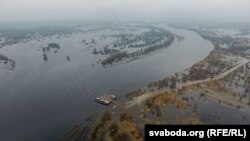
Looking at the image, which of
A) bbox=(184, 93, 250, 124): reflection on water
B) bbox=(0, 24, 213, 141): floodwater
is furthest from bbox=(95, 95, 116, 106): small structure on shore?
bbox=(184, 93, 250, 124): reflection on water

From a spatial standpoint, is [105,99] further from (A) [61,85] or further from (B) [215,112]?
(B) [215,112]

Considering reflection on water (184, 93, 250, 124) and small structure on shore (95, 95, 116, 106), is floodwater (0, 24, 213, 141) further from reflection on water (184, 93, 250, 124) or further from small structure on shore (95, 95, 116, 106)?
reflection on water (184, 93, 250, 124)

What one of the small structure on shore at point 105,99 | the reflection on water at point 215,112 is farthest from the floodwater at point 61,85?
the reflection on water at point 215,112

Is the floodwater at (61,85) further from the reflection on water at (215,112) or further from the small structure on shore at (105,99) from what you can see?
the reflection on water at (215,112)

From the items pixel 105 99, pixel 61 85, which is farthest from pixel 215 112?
pixel 61 85

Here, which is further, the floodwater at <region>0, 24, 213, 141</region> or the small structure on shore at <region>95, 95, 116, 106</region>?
the small structure on shore at <region>95, 95, 116, 106</region>

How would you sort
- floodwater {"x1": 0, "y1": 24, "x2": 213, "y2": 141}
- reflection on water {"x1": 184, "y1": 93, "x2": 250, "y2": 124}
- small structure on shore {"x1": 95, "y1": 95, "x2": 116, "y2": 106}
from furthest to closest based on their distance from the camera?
1. small structure on shore {"x1": 95, "y1": 95, "x2": 116, "y2": 106}
2. floodwater {"x1": 0, "y1": 24, "x2": 213, "y2": 141}
3. reflection on water {"x1": 184, "y1": 93, "x2": 250, "y2": 124}

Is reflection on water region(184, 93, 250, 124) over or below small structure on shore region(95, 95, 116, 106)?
below
